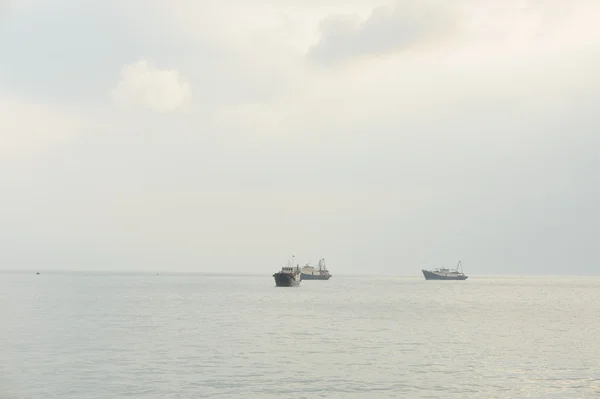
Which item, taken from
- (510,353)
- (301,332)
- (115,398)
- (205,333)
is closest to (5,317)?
(205,333)

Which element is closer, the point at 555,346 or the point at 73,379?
the point at 73,379

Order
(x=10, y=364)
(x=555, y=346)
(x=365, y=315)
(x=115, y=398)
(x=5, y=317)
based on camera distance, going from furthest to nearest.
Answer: (x=365, y=315) < (x=5, y=317) < (x=555, y=346) < (x=10, y=364) < (x=115, y=398)

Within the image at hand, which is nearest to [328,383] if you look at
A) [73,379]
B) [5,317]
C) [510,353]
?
[73,379]

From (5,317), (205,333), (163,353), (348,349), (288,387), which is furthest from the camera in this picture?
(5,317)

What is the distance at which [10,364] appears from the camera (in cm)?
4844

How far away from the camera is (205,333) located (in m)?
72.4

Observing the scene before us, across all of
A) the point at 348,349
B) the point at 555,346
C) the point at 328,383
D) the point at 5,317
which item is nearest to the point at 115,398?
the point at 328,383

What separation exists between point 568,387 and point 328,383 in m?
16.0

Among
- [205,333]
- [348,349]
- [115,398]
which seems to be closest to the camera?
[115,398]

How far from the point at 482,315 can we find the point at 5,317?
258 feet

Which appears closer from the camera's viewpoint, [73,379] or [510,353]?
[73,379]

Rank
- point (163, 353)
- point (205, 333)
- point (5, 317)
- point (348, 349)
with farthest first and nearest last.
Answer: point (5, 317)
point (205, 333)
point (348, 349)
point (163, 353)

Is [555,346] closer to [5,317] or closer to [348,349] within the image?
[348,349]

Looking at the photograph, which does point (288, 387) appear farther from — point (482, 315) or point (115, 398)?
point (482, 315)
